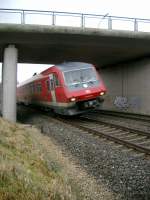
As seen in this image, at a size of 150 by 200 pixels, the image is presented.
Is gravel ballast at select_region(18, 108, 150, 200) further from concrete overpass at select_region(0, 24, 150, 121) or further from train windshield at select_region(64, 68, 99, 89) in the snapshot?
concrete overpass at select_region(0, 24, 150, 121)

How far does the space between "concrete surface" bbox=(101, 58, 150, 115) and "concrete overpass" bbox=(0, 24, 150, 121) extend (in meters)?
1.18

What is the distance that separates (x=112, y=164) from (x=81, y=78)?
41.6ft

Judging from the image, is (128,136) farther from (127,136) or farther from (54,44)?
(54,44)

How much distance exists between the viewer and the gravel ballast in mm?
8016

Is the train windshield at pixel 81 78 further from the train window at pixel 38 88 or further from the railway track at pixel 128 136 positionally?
the train window at pixel 38 88

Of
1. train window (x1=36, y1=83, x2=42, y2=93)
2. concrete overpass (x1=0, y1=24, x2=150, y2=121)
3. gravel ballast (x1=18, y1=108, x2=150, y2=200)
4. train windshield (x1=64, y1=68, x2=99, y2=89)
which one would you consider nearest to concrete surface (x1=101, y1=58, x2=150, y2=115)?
concrete overpass (x1=0, y1=24, x2=150, y2=121)

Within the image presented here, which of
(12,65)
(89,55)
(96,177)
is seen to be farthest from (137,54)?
(96,177)

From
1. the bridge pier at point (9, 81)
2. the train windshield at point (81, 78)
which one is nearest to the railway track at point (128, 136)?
the train windshield at point (81, 78)

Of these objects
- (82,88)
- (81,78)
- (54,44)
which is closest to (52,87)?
(81,78)

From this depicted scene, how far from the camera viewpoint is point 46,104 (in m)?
26.6

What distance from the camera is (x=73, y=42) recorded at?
987 inches

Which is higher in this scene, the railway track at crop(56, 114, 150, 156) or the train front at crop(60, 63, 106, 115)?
the train front at crop(60, 63, 106, 115)

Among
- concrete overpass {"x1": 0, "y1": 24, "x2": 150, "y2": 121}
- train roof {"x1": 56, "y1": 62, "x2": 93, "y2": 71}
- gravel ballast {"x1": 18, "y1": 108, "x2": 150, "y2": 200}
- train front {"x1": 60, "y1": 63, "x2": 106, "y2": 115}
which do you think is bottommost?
gravel ballast {"x1": 18, "y1": 108, "x2": 150, "y2": 200}

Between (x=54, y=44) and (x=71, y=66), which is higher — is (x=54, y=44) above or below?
above
